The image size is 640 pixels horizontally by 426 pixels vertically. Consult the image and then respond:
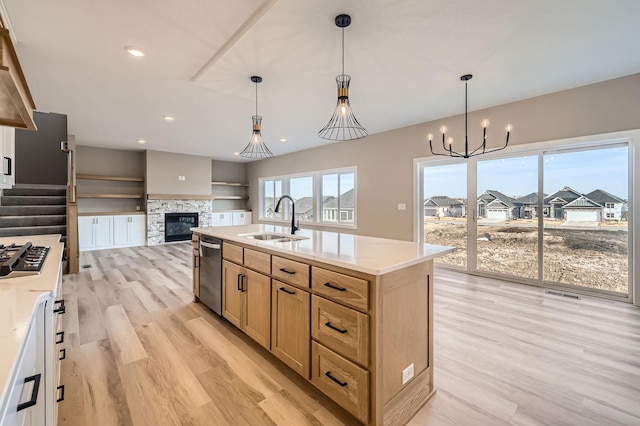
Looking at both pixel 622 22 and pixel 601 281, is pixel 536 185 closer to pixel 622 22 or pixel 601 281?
pixel 601 281

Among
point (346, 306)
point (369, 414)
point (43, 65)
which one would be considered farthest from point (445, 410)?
point (43, 65)

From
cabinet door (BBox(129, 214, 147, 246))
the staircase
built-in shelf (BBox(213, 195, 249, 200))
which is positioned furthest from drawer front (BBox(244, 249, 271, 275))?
built-in shelf (BBox(213, 195, 249, 200))

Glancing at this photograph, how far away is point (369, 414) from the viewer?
1455mm

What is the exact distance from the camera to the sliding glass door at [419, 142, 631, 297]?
354cm

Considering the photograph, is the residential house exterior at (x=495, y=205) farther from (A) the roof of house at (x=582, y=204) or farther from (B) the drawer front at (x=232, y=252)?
(B) the drawer front at (x=232, y=252)

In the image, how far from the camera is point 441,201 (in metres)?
5.00

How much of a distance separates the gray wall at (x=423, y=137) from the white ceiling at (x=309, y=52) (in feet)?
0.78

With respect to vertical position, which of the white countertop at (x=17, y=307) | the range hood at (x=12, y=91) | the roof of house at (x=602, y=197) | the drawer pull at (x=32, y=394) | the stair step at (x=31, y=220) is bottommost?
the drawer pull at (x=32, y=394)

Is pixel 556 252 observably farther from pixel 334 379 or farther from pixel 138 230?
pixel 138 230

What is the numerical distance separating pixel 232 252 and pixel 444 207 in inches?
155

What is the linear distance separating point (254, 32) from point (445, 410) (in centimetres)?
313

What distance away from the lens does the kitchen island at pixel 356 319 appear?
145 centimetres

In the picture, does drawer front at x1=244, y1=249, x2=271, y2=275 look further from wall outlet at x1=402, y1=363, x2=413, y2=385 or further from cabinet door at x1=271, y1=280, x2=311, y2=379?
wall outlet at x1=402, y1=363, x2=413, y2=385

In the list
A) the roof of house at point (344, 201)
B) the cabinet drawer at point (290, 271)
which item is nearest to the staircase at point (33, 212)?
the cabinet drawer at point (290, 271)
